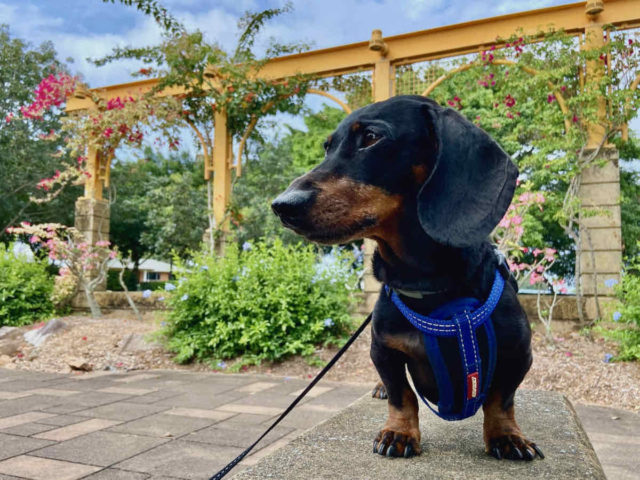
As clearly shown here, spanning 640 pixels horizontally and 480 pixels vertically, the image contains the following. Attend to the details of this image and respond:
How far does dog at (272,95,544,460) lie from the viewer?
1.04 m

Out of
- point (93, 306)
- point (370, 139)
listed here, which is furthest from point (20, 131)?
point (370, 139)

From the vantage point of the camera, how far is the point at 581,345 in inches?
201

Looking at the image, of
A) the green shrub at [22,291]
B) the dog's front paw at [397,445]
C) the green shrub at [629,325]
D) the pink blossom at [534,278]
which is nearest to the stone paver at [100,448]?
the dog's front paw at [397,445]

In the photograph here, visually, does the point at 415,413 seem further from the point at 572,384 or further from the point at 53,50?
the point at 53,50

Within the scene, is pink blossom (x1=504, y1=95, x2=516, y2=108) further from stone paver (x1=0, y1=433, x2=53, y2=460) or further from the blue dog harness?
stone paver (x1=0, y1=433, x2=53, y2=460)

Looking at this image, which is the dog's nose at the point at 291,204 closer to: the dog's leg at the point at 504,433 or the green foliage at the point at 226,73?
the dog's leg at the point at 504,433

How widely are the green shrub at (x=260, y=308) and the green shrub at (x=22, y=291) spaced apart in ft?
11.7

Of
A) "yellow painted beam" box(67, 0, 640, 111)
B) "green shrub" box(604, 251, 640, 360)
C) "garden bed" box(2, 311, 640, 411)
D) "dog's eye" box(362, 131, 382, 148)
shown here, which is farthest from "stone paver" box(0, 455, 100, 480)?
"yellow painted beam" box(67, 0, 640, 111)

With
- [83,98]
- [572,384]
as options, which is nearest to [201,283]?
[572,384]

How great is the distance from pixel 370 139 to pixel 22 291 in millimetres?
8385

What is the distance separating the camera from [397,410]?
4.18 feet

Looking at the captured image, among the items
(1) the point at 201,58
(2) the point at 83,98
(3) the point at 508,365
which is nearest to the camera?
(3) the point at 508,365

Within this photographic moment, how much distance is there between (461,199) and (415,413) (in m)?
0.59

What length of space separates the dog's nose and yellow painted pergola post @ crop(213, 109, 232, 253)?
7404mm
